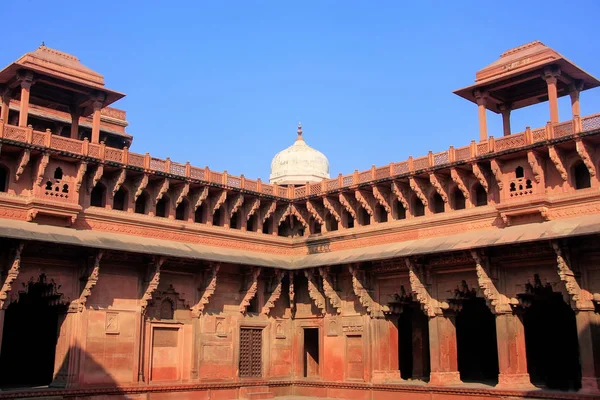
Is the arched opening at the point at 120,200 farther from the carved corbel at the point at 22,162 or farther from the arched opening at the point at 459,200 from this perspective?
the arched opening at the point at 459,200

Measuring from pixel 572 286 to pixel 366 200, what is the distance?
9.39 m

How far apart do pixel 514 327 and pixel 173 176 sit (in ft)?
43.8

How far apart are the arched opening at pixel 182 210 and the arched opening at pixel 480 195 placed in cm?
1114

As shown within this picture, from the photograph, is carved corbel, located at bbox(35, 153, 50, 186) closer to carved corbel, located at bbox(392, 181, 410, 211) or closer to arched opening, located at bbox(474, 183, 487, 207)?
carved corbel, located at bbox(392, 181, 410, 211)

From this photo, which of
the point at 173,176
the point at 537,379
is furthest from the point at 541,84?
the point at 173,176

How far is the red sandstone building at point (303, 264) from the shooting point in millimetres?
22375

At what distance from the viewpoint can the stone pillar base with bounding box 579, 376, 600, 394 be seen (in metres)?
20.0

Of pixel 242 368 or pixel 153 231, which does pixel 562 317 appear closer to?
pixel 242 368

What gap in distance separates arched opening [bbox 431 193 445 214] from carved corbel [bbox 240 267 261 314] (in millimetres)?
7391

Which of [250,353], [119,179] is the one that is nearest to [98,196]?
[119,179]

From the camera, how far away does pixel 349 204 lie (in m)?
28.6

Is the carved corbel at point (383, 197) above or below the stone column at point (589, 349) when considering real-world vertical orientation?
above

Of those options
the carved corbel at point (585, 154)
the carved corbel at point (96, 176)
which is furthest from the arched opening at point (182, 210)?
the carved corbel at point (585, 154)

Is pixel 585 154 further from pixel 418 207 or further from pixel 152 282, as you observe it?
pixel 152 282
